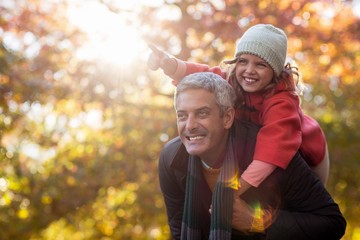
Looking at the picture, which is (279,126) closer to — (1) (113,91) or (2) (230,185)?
(2) (230,185)

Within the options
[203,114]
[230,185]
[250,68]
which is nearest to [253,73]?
[250,68]

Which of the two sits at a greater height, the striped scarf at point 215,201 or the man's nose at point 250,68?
the man's nose at point 250,68

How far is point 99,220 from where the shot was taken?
515 inches

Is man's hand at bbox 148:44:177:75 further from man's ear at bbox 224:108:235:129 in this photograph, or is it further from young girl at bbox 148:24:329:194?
man's ear at bbox 224:108:235:129

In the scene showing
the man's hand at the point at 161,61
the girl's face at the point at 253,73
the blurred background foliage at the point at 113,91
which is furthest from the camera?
the blurred background foliage at the point at 113,91

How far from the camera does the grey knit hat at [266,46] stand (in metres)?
3.77

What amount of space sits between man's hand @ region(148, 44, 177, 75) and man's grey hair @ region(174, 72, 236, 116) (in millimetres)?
339

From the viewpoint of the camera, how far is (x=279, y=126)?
3445 millimetres

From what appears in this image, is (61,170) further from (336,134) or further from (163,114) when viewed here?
(336,134)

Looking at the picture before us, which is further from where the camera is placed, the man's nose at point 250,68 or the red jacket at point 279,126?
the man's nose at point 250,68

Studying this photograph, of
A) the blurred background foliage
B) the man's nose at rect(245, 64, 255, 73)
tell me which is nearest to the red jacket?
the man's nose at rect(245, 64, 255, 73)

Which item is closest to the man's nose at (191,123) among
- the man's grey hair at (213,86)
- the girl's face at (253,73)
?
the man's grey hair at (213,86)

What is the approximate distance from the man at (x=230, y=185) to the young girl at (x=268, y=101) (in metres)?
0.10

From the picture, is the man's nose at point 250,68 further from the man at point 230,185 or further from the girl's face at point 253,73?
the man at point 230,185
